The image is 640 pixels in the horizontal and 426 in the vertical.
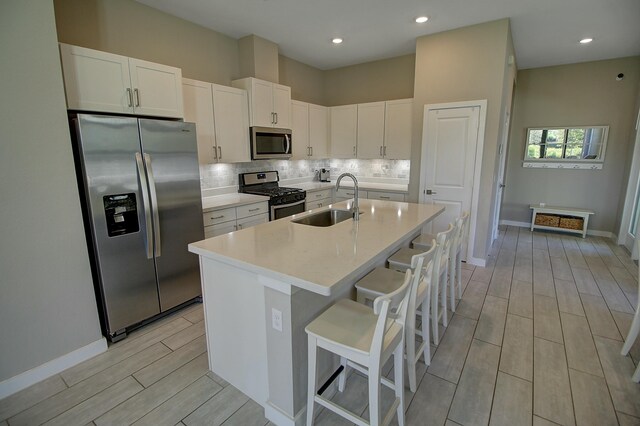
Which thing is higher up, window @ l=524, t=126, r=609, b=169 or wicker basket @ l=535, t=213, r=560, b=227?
window @ l=524, t=126, r=609, b=169

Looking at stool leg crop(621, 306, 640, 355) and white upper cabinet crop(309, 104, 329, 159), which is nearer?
stool leg crop(621, 306, 640, 355)

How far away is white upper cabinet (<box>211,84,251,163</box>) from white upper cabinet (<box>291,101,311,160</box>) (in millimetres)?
949

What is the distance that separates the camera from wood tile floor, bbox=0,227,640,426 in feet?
5.86

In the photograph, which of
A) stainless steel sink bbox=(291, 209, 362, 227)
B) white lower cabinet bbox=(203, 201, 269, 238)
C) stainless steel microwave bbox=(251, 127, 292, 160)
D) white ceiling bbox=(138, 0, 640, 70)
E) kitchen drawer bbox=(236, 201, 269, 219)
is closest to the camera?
stainless steel sink bbox=(291, 209, 362, 227)

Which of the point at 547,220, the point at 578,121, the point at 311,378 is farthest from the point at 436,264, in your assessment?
the point at 578,121

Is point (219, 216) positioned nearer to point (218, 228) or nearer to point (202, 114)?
point (218, 228)

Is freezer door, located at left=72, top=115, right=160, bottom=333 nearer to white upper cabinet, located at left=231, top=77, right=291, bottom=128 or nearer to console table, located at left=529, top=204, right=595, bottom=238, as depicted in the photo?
white upper cabinet, located at left=231, top=77, right=291, bottom=128

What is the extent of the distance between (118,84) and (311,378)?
8.73ft

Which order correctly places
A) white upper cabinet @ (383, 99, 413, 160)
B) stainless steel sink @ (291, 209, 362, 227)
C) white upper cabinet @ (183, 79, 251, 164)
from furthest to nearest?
1. white upper cabinet @ (383, 99, 413, 160)
2. white upper cabinet @ (183, 79, 251, 164)
3. stainless steel sink @ (291, 209, 362, 227)

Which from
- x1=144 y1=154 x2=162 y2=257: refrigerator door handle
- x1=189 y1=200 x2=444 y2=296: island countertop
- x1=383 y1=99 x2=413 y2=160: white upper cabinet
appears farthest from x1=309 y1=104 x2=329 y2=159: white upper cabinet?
x1=144 y1=154 x2=162 y2=257: refrigerator door handle

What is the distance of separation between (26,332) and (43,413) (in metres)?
0.53

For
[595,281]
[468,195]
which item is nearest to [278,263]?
[468,195]

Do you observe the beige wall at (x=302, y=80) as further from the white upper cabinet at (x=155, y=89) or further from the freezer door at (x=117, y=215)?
the freezer door at (x=117, y=215)

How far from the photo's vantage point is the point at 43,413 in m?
1.82
